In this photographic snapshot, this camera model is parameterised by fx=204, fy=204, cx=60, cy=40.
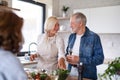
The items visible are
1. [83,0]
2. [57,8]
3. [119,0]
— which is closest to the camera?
[119,0]

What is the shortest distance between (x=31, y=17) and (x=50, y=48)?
2373mm

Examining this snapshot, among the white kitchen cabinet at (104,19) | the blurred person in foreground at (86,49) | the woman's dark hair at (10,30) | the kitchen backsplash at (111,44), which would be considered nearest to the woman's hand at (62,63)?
the blurred person in foreground at (86,49)

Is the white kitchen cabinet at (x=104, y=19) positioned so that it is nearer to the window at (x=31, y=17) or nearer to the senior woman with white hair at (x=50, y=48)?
the window at (x=31, y=17)

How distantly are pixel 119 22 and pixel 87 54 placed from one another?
1.90 m

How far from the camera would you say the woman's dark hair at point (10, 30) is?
2.97 ft

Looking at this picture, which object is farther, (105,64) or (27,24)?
(27,24)

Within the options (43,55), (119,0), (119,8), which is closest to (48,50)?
(43,55)

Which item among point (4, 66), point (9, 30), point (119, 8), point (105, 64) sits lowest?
point (105, 64)

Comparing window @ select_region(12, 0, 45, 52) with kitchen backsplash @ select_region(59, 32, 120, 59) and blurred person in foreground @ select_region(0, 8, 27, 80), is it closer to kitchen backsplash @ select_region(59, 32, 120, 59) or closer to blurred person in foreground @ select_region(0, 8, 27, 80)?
kitchen backsplash @ select_region(59, 32, 120, 59)

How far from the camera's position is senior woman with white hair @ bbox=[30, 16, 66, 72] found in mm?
2434

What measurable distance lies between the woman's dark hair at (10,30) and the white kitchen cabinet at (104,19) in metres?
3.28

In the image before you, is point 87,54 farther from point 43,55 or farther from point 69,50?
point 43,55

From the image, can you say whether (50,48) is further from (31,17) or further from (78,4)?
(78,4)

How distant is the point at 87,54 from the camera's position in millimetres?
2348
